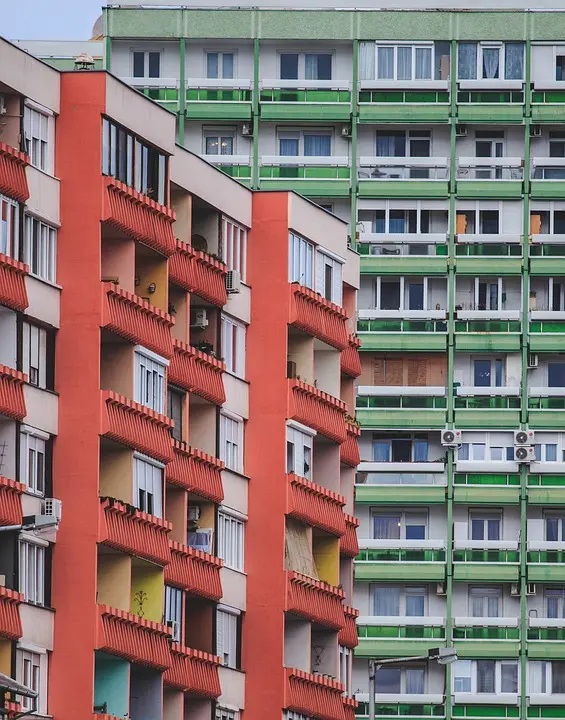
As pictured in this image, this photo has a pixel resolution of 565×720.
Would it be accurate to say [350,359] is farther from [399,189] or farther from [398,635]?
[399,189]

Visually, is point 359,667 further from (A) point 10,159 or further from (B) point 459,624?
(A) point 10,159

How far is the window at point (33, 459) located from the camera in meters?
73.4

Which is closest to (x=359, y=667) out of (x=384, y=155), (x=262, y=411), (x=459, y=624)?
(x=459, y=624)

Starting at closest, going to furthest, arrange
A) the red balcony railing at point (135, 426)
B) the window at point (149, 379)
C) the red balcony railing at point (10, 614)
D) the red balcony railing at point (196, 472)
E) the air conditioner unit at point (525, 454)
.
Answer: the red balcony railing at point (10, 614)
the red balcony railing at point (135, 426)
the window at point (149, 379)
the red balcony railing at point (196, 472)
the air conditioner unit at point (525, 454)

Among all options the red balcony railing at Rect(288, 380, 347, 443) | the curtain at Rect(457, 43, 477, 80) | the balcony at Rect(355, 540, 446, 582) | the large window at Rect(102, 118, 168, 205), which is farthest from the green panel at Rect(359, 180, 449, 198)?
the large window at Rect(102, 118, 168, 205)

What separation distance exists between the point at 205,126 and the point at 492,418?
55.2 feet

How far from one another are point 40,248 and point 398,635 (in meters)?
47.5

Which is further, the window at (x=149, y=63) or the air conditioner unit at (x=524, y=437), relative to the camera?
the window at (x=149, y=63)

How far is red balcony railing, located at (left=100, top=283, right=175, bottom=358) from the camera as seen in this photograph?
250 ft

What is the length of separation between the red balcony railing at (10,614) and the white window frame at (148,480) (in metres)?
6.50

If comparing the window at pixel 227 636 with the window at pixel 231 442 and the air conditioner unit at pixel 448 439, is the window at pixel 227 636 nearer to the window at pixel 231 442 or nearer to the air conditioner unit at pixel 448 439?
the window at pixel 231 442

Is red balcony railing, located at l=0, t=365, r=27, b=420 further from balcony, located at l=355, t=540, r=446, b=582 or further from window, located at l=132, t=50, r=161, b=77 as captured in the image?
window, located at l=132, t=50, r=161, b=77

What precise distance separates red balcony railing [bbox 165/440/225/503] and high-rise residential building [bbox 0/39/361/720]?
10 centimetres

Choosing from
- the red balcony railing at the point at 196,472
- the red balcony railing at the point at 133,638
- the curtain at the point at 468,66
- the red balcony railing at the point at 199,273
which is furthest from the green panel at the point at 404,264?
the red balcony railing at the point at 133,638
